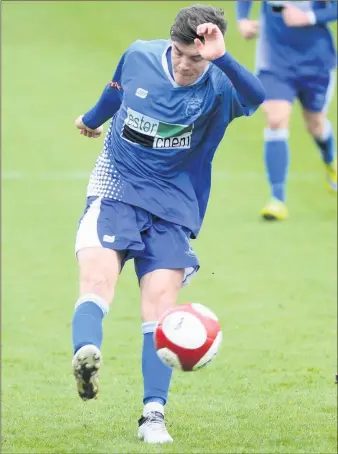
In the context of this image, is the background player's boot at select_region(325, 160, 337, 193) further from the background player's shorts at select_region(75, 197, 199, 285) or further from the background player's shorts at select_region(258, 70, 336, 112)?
the background player's shorts at select_region(75, 197, 199, 285)

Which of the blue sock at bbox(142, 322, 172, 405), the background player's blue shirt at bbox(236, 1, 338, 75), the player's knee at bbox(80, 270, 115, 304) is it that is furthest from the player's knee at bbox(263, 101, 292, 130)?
the player's knee at bbox(80, 270, 115, 304)

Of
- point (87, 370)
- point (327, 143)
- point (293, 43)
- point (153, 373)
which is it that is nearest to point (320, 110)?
point (327, 143)

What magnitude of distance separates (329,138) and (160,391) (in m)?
A: 6.73

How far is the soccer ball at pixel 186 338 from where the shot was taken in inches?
209

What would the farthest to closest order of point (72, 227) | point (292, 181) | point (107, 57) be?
point (107, 57) < point (292, 181) < point (72, 227)

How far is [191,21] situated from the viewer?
5.56 m

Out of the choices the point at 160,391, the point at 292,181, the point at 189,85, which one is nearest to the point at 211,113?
the point at 189,85

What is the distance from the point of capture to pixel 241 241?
1123 centimetres

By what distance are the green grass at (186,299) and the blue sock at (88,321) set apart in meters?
0.52

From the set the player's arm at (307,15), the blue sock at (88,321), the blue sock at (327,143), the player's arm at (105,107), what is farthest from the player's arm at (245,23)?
the blue sock at (88,321)

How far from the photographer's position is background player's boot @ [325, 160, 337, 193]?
1249cm

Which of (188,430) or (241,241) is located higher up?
(188,430)

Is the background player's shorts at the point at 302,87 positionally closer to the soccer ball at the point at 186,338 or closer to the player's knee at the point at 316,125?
the player's knee at the point at 316,125

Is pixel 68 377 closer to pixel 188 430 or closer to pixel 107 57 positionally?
pixel 188 430
